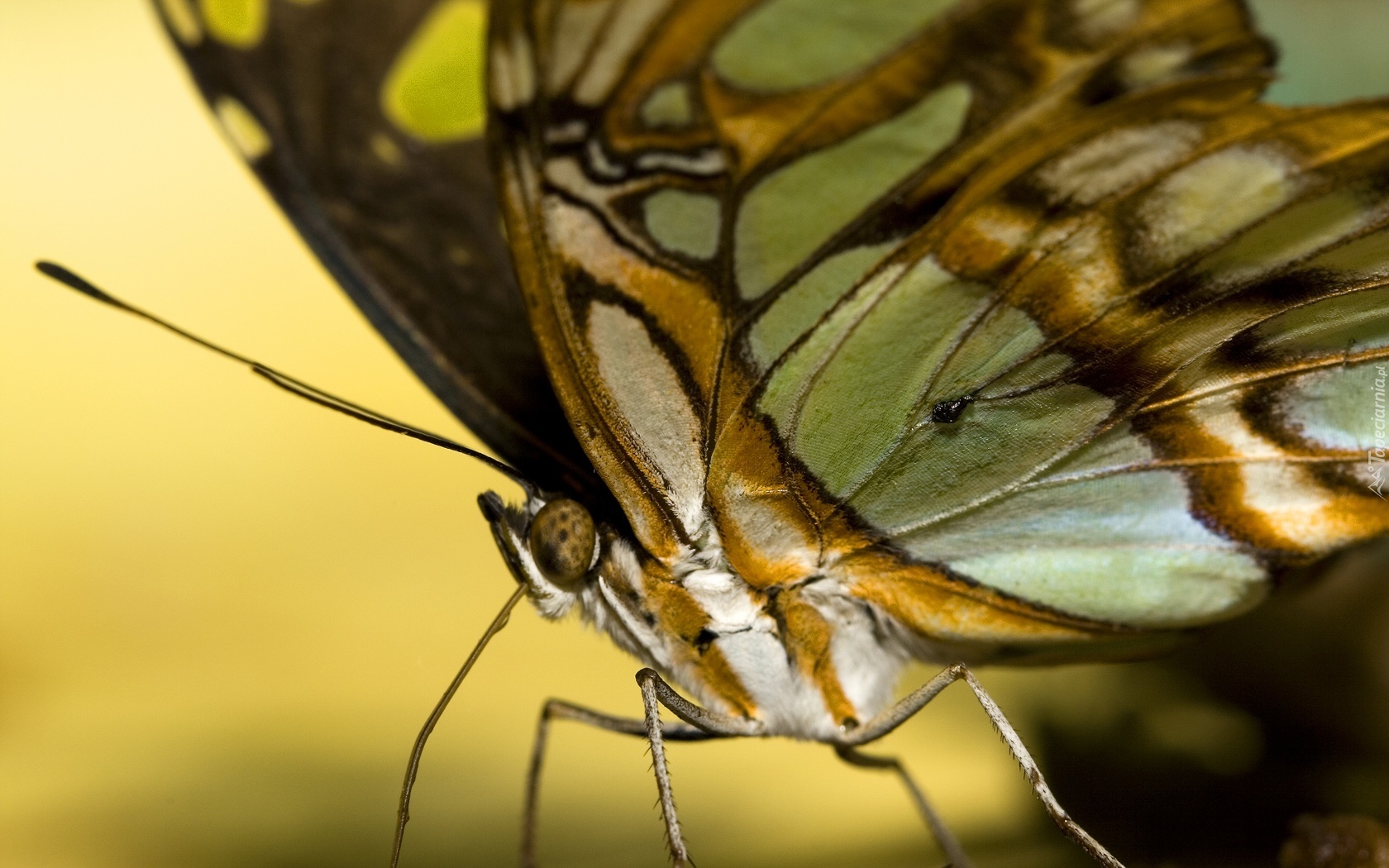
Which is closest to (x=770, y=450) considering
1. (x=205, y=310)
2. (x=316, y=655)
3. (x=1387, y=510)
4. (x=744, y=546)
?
(x=744, y=546)

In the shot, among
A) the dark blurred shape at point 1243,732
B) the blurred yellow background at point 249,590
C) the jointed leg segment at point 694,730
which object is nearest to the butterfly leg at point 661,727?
the jointed leg segment at point 694,730

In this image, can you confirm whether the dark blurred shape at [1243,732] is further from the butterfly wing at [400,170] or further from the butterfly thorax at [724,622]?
the butterfly wing at [400,170]

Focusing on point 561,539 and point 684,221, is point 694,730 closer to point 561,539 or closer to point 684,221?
point 561,539

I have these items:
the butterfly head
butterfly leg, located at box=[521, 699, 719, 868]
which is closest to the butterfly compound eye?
the butterfly head

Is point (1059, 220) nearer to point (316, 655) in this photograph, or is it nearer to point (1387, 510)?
point (1387, 510)

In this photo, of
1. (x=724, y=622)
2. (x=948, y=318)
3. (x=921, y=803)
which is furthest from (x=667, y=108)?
(x=921, y=803)
